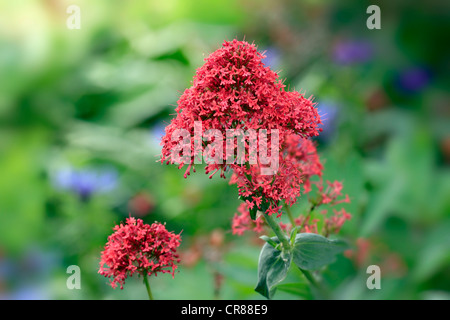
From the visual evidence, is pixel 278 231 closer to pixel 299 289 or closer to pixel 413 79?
pixel 299 289

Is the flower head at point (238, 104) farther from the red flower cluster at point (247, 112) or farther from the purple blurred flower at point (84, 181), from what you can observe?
the purple blurred flower at point (84, 181)

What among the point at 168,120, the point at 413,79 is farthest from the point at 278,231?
the point at 413,79

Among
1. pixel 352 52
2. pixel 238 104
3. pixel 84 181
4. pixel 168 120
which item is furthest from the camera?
pixel 168 120

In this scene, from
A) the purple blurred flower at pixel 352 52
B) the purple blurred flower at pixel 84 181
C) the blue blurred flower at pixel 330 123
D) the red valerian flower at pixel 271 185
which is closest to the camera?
the red valerian flower at pixel 271 185

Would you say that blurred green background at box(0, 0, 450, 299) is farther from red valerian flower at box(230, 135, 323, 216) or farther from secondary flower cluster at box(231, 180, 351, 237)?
red valerian flower at box(230, 135, 323, 216)

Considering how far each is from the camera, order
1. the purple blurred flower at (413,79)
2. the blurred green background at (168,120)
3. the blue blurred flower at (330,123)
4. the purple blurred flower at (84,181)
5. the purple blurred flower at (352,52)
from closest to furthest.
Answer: the blurred green background at (168,120) → the purple blurred flower at (84,181) → the blue blurred flower at (330,123) → the purple blurred flower at (352,52) → the purple blurred flower at (413,79)

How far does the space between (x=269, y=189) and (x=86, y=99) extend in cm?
193

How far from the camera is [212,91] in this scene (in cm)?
50

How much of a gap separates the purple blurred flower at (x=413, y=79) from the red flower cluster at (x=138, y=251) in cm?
177

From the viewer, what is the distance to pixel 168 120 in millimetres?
2039

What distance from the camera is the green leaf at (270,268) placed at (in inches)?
19.6

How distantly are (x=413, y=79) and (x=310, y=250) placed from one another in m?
1.74

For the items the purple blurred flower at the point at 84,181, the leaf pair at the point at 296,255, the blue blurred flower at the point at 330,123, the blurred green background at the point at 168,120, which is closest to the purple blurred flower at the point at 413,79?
the blurred green background at the point at 168,120

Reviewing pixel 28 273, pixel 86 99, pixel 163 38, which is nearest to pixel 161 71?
pixel 163 38
